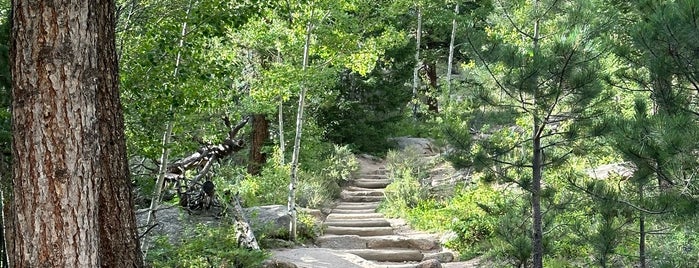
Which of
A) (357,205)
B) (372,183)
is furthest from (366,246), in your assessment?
(372,183)

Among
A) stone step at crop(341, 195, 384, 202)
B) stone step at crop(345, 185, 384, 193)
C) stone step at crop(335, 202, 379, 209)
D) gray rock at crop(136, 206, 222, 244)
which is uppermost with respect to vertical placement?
gray rock at crop(136, 206, 222, 244)

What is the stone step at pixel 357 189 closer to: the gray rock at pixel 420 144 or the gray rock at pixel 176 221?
the gray rock at pixel 420 144

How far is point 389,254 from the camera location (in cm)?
978

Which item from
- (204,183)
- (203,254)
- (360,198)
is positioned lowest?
(360,198)

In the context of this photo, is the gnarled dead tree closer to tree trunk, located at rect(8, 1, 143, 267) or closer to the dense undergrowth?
the dense undergrowth

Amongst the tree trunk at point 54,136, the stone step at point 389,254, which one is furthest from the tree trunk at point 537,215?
the tree trunk at point 54,136

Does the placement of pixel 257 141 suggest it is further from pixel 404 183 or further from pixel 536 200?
pixel 536 200

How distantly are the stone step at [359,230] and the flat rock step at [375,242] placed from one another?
0.26 metres

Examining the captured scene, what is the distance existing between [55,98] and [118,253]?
3.53 ft

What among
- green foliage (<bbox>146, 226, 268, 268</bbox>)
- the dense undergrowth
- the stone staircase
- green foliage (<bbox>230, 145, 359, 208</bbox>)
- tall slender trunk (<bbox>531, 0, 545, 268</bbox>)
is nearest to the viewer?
green foliage (<bbox>146, 226, 268, 268</bbox>)

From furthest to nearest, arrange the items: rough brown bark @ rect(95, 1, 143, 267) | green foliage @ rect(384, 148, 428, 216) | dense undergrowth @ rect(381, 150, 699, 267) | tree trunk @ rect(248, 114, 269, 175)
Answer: tree trunk @ rect(248, 114, 269, 175), green foliage @ rect(384, 148, 428, 216), dense undergrowth @ rect(381, 150, 699, 267), rough brown bark @ rect(95, 1, 143, 267)

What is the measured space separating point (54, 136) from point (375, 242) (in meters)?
7.74

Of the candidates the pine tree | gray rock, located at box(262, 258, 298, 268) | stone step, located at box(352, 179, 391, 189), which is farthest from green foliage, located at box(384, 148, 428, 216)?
the pine tree

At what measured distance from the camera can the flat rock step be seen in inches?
397
